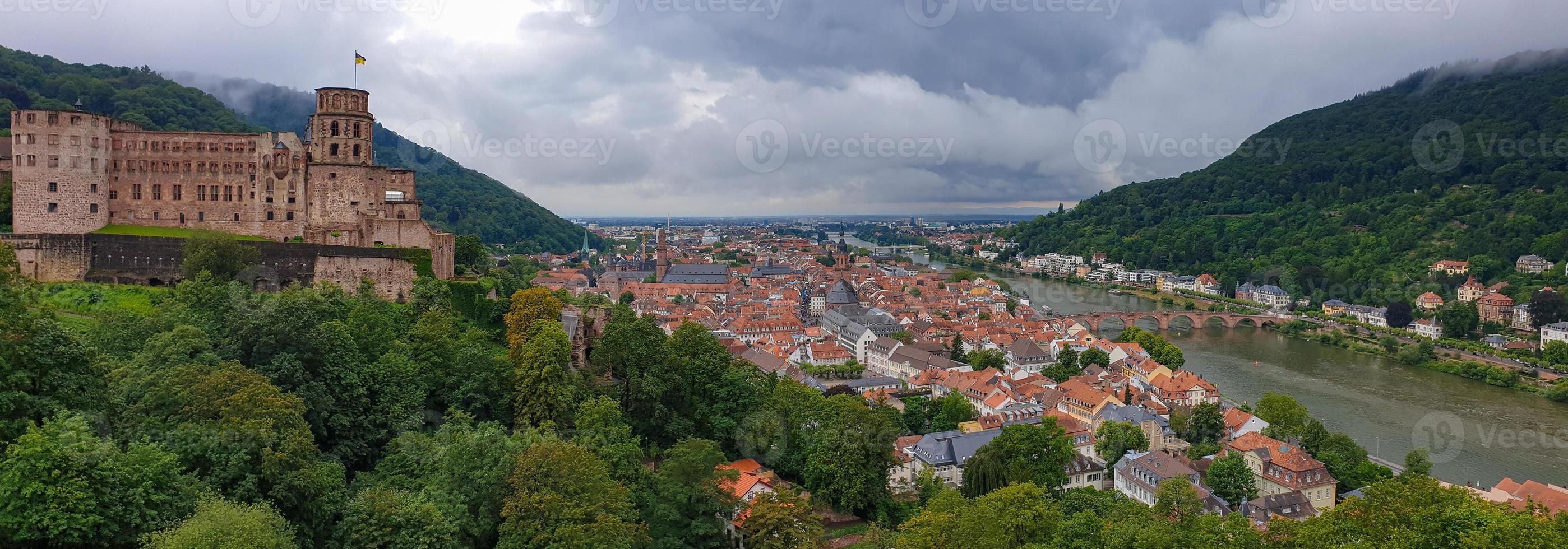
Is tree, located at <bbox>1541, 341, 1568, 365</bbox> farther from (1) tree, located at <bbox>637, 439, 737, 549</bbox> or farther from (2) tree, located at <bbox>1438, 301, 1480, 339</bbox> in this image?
(1) tree, located at <bbox>637, 439, 737, 549</bbox>

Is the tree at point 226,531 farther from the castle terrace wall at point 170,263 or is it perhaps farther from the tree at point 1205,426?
the tree at point 1205,426

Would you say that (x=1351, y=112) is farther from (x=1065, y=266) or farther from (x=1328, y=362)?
(x=1328, y=362)

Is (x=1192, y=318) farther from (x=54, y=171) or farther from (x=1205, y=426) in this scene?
(x=54, y=171)

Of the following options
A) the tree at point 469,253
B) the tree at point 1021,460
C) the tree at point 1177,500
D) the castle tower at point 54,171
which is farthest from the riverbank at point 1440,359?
the castle tower at point 54,171

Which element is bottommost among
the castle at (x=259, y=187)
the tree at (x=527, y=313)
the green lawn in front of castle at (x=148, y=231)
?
the tree at (x=527, y=313)

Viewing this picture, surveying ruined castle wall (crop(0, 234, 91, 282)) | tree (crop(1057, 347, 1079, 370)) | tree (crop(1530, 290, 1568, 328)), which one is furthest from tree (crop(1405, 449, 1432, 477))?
tree (crop(1530, 290, 1568, 328))

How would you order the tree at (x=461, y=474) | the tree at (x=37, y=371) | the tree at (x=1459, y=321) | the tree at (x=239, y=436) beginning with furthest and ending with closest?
1. the tree at (x=1459, y=321)
2. the tree at (x=461, y=474)
3. the tree at (x=239, y=436)
4. the tree at (x=37, y=371)

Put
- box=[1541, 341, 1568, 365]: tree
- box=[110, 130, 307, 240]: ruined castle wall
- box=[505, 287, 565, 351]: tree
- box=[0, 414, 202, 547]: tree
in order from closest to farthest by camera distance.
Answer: box=[0, 414, 202, 547]: tree
box=[505, 287, 565, 351]: tree
box=[110, 130, 307, 240]: ruined castle wall
box=[1541, 341, 1568, 365]: tree
